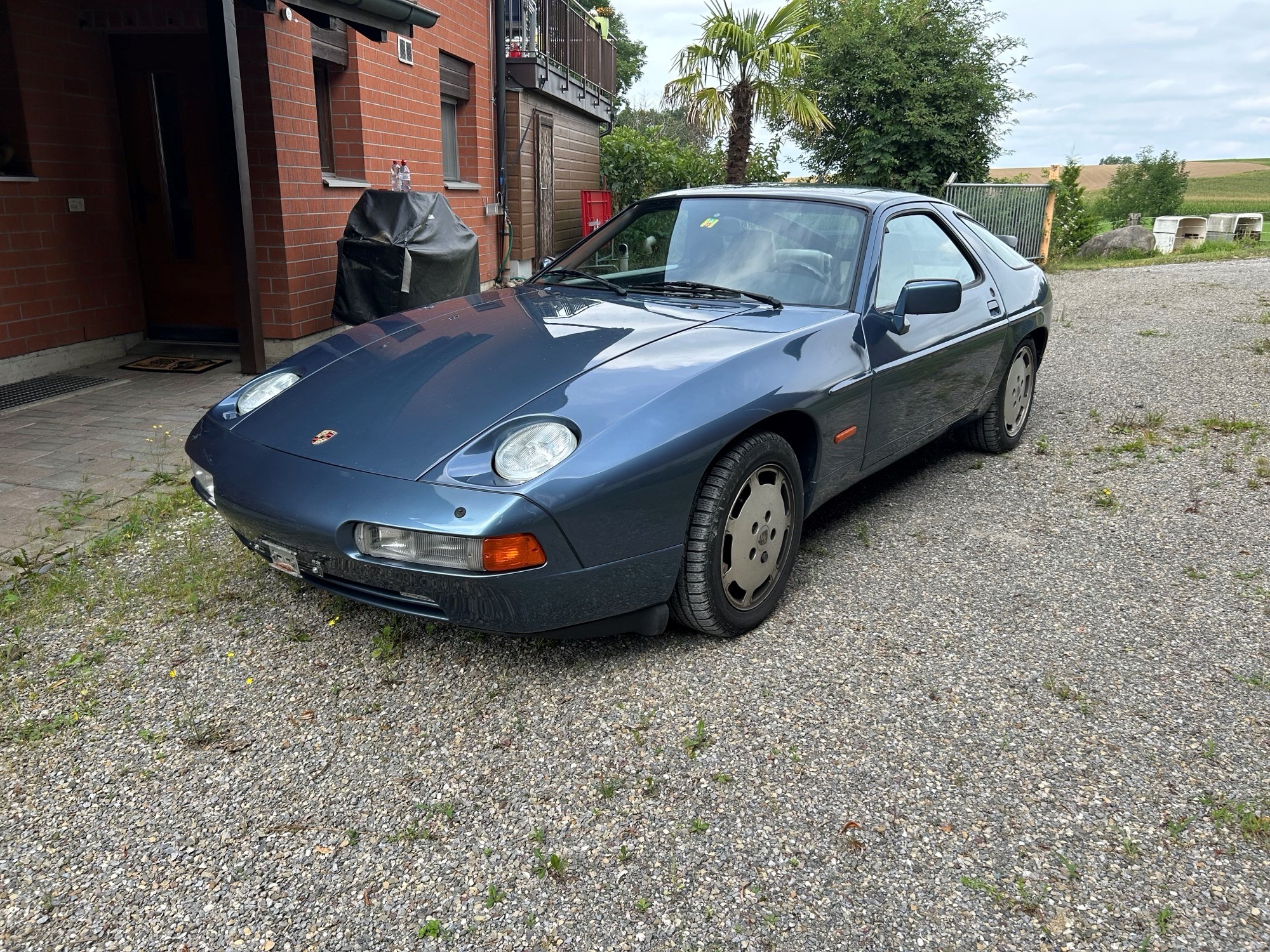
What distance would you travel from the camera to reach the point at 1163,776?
2.34 meters

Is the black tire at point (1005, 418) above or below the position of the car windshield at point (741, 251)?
below

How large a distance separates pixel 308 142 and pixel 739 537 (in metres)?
6.22

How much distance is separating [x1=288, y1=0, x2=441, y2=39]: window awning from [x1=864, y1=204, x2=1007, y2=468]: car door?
14.2ft

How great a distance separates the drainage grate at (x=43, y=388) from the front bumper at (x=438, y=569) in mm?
4159

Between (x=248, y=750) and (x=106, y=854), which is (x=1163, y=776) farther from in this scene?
(x=106, y=854)

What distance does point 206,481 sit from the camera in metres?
2.96

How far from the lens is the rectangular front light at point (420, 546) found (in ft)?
7.72

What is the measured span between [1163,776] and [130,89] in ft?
26.7

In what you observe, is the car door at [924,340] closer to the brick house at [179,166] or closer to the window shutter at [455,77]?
the brick house at [179,166]

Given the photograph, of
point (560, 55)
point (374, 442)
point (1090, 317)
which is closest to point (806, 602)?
point (374, 442)

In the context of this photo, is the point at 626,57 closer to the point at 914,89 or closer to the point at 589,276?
the point at 914,89

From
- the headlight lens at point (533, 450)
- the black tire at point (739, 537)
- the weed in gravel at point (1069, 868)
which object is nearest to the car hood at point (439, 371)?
the headlight lens at point (533, 450)

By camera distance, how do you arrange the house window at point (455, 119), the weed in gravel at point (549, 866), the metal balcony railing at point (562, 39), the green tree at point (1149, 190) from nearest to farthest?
the weed in gravel at point (549, 866) → the house window at point (455, 119) → the metal balcony railing at point (562, 39) → the green tree at point (1149, 190)

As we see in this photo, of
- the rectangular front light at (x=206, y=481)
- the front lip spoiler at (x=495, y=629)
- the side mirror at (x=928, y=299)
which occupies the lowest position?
the front lip spoiler at (x=495, y=629)
